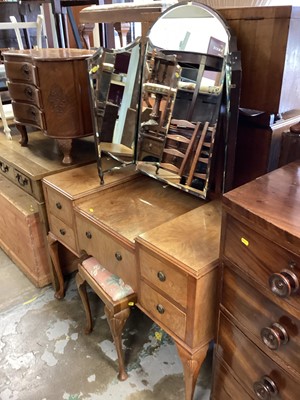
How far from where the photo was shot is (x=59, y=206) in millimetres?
1562

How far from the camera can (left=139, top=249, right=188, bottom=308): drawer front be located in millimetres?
1035

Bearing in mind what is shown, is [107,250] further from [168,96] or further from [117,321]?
[168,96]

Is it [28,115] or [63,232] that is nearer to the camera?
[63,232]

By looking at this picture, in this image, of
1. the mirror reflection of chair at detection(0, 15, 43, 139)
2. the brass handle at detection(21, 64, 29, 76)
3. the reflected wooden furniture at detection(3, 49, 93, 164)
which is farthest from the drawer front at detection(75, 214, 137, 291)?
the mirror reflection of chair at detection(0, 15, 43, 139)

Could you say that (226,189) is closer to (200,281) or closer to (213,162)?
(213,162)

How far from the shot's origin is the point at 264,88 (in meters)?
1.14

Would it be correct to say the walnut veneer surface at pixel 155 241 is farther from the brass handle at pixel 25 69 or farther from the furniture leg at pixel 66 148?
the brass handle at pixel 25 69

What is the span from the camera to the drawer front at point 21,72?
1653mm

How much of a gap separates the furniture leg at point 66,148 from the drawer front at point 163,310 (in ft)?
2.73

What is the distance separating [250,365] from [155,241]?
426 mm

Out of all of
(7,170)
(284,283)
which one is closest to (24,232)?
(7,170)

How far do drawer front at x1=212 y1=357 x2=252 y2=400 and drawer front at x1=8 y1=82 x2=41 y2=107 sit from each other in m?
1.32

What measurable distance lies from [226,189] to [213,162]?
0.34 ft

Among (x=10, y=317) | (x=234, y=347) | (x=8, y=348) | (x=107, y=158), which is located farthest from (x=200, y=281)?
(x=10, y=317)
